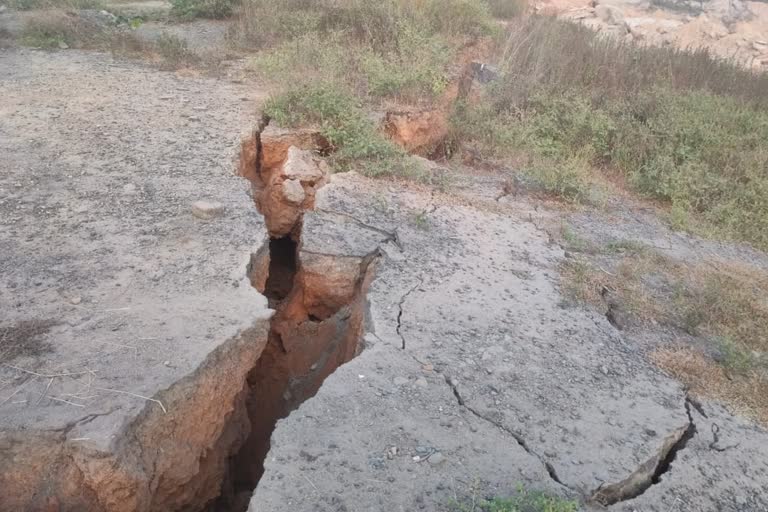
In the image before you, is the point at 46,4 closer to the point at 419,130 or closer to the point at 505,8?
the point at 419,130

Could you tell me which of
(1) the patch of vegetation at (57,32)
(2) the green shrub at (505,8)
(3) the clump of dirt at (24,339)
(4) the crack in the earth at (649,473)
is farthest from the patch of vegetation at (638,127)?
(1) the patch of vegetation at (57,32)

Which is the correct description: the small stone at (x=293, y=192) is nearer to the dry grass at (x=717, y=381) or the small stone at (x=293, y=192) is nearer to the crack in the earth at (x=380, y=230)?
the crack in the earth at (x=380, y=230)

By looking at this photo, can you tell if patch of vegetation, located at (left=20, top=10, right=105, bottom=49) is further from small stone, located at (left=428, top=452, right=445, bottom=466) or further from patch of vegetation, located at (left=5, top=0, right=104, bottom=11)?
small stone, located at (left=428, top=452, right=445, bottom=466)

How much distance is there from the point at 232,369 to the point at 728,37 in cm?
1569

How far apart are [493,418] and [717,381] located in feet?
4.14

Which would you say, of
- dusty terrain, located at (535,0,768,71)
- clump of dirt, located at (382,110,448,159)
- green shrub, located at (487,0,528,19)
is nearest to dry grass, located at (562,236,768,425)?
clump of dirt, located at (382,110,448,159)

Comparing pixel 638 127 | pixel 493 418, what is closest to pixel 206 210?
pixel 493 418

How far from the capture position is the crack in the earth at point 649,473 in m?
2.46

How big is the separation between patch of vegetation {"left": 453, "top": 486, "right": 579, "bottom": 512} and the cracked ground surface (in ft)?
0.22

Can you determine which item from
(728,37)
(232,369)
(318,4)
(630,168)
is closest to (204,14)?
(318,4)

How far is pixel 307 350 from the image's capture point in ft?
13.1

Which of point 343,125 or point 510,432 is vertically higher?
point 343,125

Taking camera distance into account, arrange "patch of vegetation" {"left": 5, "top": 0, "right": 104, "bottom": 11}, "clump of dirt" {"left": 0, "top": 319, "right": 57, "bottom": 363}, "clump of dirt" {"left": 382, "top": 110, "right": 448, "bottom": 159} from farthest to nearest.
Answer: "patch of vegetation" {"left": 5, "top": 0, "right": 104, "bottom": 11}, "clump of dirt" {"left": 382, "top": 110, "right": 448, "bottom": 159}, "clump of dirt" {"left": 0, "top": 319, "right": 57, "bottom": 363}

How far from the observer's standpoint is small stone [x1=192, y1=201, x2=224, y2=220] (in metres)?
3.79
